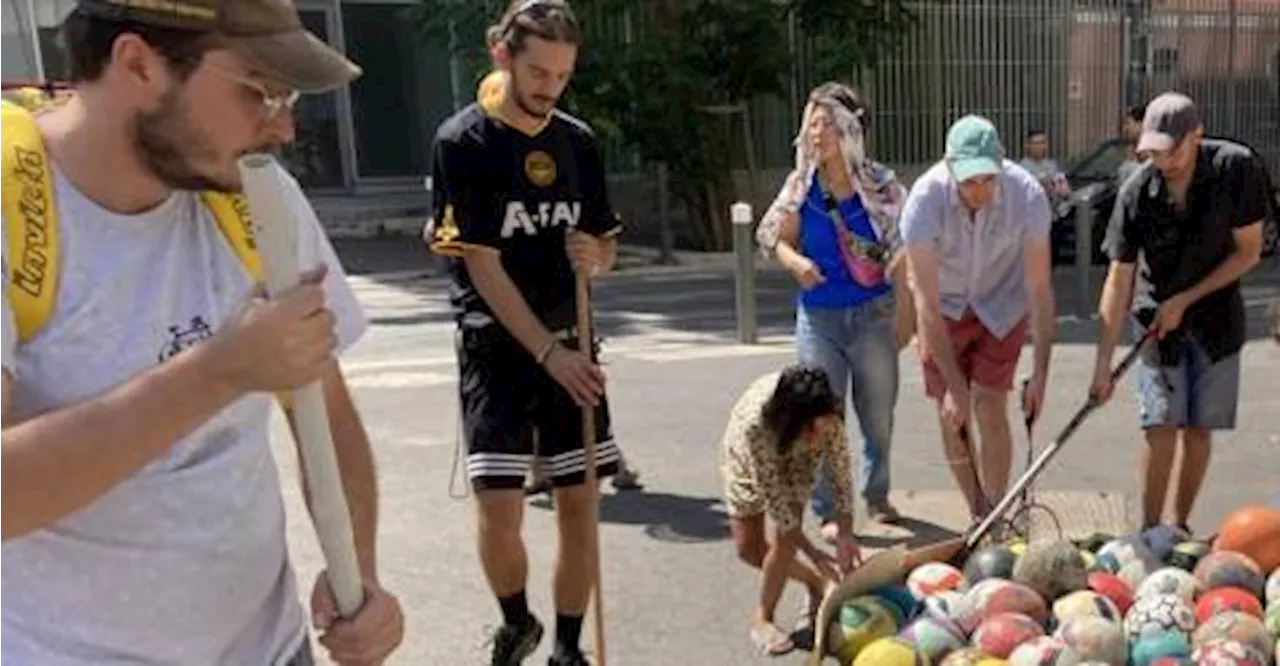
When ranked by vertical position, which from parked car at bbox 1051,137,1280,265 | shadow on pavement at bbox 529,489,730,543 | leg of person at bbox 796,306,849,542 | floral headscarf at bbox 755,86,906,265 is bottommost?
parked car at bbox 1051,137,1280,265

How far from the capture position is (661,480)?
633cm

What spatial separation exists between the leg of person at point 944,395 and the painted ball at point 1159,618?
1.42 metres

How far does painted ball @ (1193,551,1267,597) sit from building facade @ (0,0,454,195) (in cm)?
1722

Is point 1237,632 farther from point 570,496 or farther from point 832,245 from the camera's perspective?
point 832,245

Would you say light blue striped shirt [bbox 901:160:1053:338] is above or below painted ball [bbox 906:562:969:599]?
above

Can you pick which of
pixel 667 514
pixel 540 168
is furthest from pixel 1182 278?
pixel 540 168

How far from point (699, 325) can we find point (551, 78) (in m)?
7.67

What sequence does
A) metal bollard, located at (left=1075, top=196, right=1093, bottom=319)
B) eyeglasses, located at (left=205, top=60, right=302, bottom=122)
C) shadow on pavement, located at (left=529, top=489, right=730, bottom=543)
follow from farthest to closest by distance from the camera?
1. metal bollard, located at (left=1075, top=196, right=1093, bottom=319)
2. shadow on pavement, located at (left=529, top=489, right=730, bottom=543)
3. eyeglasses, located at (left=205, top=60, right=302, bottom=122)

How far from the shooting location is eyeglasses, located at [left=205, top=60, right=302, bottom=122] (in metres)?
1.58

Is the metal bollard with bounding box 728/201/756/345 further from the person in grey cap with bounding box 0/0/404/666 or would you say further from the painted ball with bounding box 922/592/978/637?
the person in grey cap with bounding box 0/0/404/666

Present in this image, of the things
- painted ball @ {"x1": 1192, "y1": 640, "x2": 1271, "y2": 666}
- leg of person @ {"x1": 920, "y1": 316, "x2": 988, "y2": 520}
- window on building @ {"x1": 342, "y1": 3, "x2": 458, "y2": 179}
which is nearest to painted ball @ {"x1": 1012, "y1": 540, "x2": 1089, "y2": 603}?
painted ball @ {"x1": 1192, "y1": 640, "x2": 1271, "y2": 666}

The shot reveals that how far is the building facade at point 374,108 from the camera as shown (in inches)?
781

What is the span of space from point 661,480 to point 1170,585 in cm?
295

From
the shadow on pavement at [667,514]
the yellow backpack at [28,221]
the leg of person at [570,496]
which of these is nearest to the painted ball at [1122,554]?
the leg of person at [570,496]
